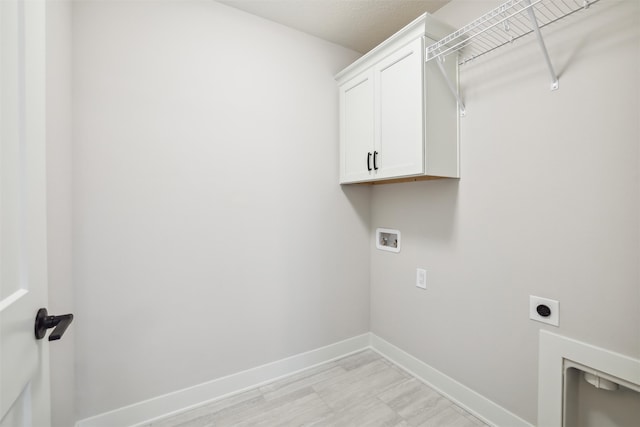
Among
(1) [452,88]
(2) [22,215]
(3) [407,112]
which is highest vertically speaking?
(1) [452,88]

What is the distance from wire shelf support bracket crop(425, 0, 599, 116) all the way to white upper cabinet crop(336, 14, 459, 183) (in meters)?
0.07

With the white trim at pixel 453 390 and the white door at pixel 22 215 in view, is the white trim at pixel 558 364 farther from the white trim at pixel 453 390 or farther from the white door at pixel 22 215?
the white door at pixel 22 215

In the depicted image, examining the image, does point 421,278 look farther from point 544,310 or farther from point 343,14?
point 343,14

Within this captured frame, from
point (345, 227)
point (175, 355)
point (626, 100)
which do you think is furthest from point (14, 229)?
point (626, 100)

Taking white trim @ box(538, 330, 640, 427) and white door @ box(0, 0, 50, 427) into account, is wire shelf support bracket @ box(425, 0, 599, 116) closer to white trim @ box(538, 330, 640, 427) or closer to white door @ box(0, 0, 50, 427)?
white trim @ box(538, 330, 640, 427)

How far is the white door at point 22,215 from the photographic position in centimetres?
54

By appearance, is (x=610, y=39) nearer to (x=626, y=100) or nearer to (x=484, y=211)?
(x=626, y=100)

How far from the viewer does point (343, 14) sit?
178cm

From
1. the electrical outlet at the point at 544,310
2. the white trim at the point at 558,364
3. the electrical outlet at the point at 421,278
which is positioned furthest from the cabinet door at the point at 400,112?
the white trim at the point at 558,364

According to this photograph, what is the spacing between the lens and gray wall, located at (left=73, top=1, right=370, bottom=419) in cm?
138

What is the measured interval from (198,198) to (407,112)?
4.44ft

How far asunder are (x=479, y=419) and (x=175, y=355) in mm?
1791

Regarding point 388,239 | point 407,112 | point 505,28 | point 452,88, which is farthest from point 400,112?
point 388,239

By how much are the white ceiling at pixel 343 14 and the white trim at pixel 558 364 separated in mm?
2032
